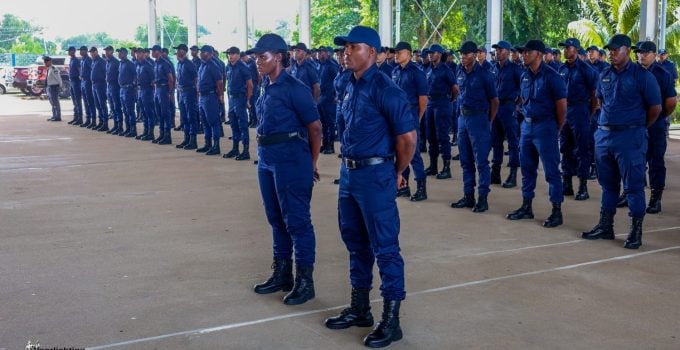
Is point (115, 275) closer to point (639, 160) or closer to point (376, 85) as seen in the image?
point (376, 85)

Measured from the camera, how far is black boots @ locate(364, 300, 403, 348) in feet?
14.2

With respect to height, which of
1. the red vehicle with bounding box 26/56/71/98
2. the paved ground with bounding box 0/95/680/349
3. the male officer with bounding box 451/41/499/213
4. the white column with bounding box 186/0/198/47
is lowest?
the paved ground with bounding box 0/95/680/349

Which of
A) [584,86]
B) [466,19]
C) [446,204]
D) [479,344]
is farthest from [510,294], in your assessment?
[466,19]

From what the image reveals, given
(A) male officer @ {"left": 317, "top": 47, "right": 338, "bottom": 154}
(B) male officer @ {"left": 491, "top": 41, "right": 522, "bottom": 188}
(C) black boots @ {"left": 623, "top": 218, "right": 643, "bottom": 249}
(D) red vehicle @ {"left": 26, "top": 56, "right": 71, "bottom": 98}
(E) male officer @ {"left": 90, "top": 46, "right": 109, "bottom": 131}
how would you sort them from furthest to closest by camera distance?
(D) red vehicle @ {"left": 26, "top": 56, "right": 71, "bottom": 98}, (E) male officer @ {"left": 90, "top": 46, "right": 109, "bottom": 131}, (A) male officer @ {"left": 317, "top": 47, "right": 338, "bottom": 154}, (B) male officer @ {"left": 491, "top": 41, "right": 522, "bottom": 188}, (C) black boots @ {"left": 623, "top": 218, "right": 643, "bottom": 249}

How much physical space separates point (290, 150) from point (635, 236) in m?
3.29

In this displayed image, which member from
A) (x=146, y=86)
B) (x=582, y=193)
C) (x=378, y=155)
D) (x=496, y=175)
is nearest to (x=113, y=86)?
(x=146, y=86)

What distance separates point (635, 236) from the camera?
672 cm

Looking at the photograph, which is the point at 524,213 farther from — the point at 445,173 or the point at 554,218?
the point at 445,173

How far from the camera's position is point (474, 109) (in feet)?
28.1

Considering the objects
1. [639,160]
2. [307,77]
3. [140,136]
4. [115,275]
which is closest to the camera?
[115,275]

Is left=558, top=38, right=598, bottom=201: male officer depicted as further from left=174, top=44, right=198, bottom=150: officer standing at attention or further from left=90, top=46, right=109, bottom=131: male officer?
left=90, top=46, right=109, bottom=131: male officer

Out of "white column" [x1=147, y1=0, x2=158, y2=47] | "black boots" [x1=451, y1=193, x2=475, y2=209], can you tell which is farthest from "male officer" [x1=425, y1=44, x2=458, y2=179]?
"white column" [x1=147, y1=0, x2=158, y2=47]

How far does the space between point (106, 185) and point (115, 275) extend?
4.73m

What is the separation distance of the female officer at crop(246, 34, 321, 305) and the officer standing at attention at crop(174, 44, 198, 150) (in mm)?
9118
